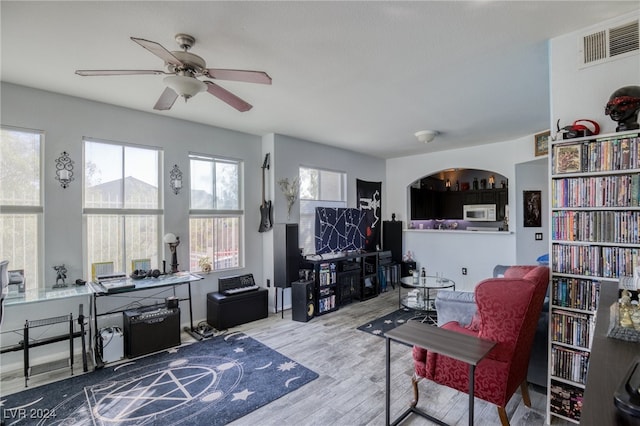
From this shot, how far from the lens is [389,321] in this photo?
14.6ft

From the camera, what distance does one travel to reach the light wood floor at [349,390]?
233 cm

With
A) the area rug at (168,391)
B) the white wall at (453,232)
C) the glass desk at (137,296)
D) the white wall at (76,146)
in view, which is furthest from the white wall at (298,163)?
the area rug at (168,391)

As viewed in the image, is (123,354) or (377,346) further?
(377,346)

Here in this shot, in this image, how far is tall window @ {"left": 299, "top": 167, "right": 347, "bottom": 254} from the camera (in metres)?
5.55

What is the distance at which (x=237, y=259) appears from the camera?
16.2ft

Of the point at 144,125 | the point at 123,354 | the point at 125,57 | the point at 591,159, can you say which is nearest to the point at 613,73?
the point at 591,159

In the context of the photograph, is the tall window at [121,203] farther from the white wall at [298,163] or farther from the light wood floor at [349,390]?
the white wall at [298,163]

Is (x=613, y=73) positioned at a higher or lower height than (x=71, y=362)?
higher

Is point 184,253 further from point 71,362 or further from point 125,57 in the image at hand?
point 125,57

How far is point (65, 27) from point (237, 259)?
136 inches

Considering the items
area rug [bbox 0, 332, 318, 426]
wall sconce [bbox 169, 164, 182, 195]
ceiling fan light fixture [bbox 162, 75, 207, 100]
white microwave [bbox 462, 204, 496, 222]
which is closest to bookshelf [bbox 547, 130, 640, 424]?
area rug [bbox 0, 332, 318, 426]

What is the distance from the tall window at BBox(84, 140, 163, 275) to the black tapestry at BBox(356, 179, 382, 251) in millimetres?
3746

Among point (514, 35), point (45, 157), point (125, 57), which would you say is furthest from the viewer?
point (45, 157)

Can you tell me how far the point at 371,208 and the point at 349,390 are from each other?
4.52 m
